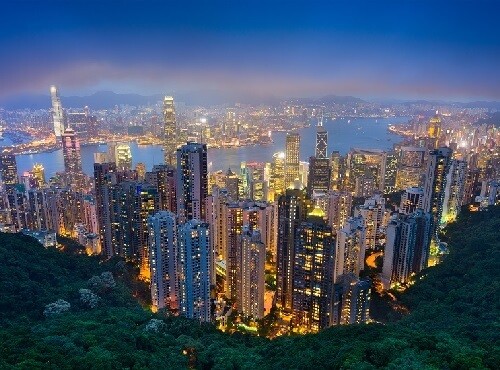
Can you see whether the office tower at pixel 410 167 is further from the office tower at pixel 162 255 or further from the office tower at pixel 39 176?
the office tower at pixel 39 176

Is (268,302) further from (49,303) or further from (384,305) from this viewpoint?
(49,303)

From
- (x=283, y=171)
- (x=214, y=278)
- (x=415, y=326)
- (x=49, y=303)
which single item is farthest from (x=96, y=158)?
(x=415, y=326)

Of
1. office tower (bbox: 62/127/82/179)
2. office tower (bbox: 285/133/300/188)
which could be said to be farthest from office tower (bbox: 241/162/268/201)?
office tower (bbox: 62/127/82/179)

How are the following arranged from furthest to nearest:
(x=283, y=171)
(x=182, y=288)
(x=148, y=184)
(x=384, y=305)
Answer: (x=283, y=171), (x=148, y=184), (x=384, y=305), (x=182, y=288)

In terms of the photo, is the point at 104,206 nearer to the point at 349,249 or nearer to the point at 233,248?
the point at 233,248

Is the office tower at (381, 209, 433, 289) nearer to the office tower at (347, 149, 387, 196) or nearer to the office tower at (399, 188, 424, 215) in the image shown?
the office tower at (399, 188, 424, 215)

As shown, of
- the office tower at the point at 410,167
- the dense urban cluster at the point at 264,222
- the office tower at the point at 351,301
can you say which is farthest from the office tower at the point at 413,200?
the office tower at the point at 351,301
